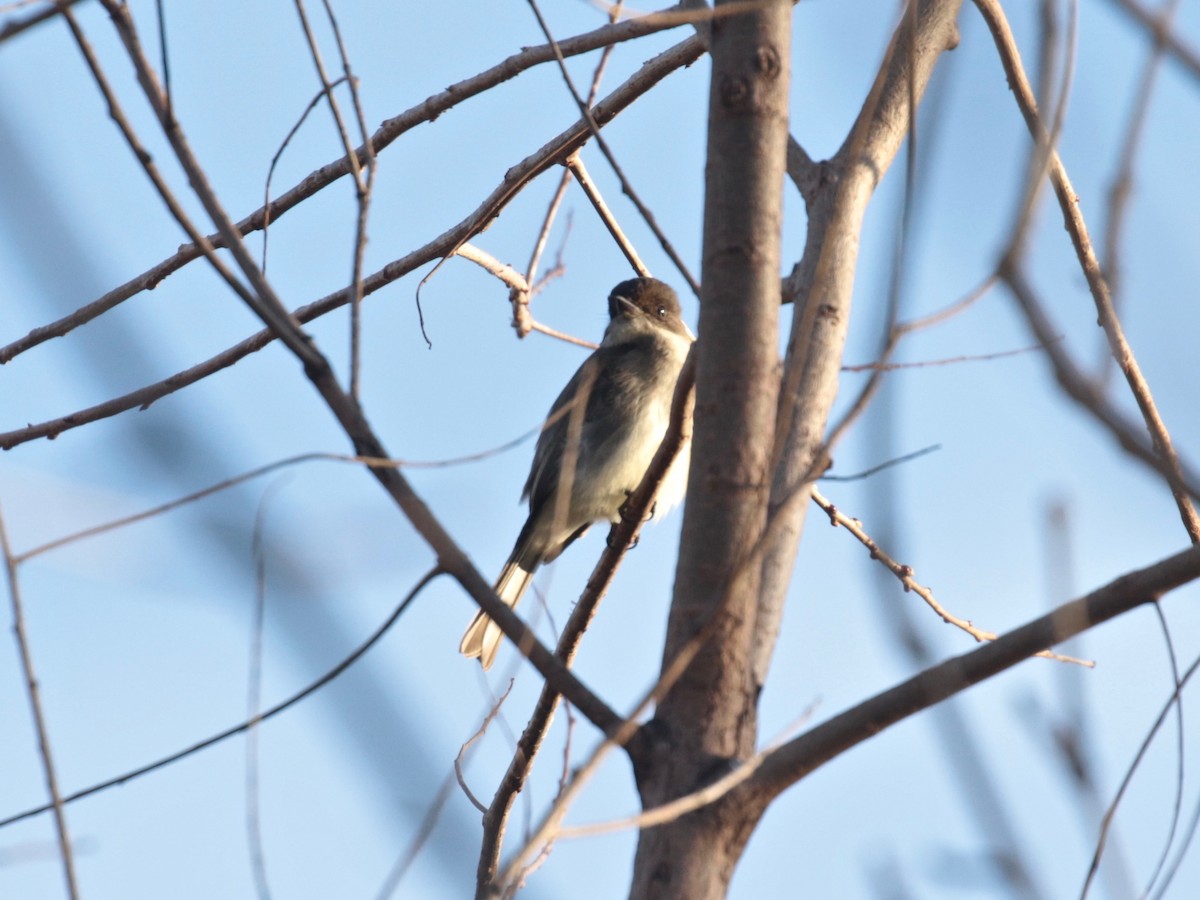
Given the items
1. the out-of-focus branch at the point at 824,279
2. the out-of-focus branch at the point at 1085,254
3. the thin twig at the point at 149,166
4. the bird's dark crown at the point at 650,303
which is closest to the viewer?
the thin twig at the point at 149,166

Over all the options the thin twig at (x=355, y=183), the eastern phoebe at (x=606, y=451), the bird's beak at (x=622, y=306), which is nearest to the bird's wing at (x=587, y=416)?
the eastern phoebe at (x=606, y=451)

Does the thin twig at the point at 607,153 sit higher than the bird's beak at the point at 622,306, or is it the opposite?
the bird's beak at the point at 622,306

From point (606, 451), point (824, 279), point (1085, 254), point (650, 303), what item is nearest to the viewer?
point (824, 279)

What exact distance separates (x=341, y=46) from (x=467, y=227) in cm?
181

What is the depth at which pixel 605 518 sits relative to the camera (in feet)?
24.6

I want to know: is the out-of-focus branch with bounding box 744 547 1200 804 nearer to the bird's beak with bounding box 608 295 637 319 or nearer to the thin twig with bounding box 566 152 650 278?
the thin twig with bounding box 566 152 650 278

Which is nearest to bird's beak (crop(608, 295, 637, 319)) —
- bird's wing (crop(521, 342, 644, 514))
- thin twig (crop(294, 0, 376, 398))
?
bird's wing (crop(521, 342, 644, 514))

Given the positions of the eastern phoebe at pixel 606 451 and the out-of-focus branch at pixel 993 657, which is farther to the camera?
the eastern phoebe at pixel 606 451

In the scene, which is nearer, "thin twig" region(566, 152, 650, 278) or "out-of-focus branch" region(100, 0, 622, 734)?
"out-of-focus branch" region(100, 0, 622, 734)

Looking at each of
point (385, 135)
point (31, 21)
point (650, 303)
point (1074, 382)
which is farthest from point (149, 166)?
point (650, 303)

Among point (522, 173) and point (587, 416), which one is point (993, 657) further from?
point (587, 416)

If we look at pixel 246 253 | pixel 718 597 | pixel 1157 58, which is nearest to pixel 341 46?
pixel 246 253

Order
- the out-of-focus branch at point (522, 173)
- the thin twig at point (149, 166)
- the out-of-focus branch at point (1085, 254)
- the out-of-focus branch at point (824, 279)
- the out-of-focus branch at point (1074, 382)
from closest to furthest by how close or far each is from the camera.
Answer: the out-of-focus branch at point (1074, 382) → the thin twig at point (149, 166) → the out-of-focus branch at point (824, 279) → the out-of-focus branch at point (1085, 254) → the out-of-focus branch at point (522, 173)

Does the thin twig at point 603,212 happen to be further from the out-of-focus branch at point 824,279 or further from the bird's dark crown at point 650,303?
the bird's dark crown at point 650,303
